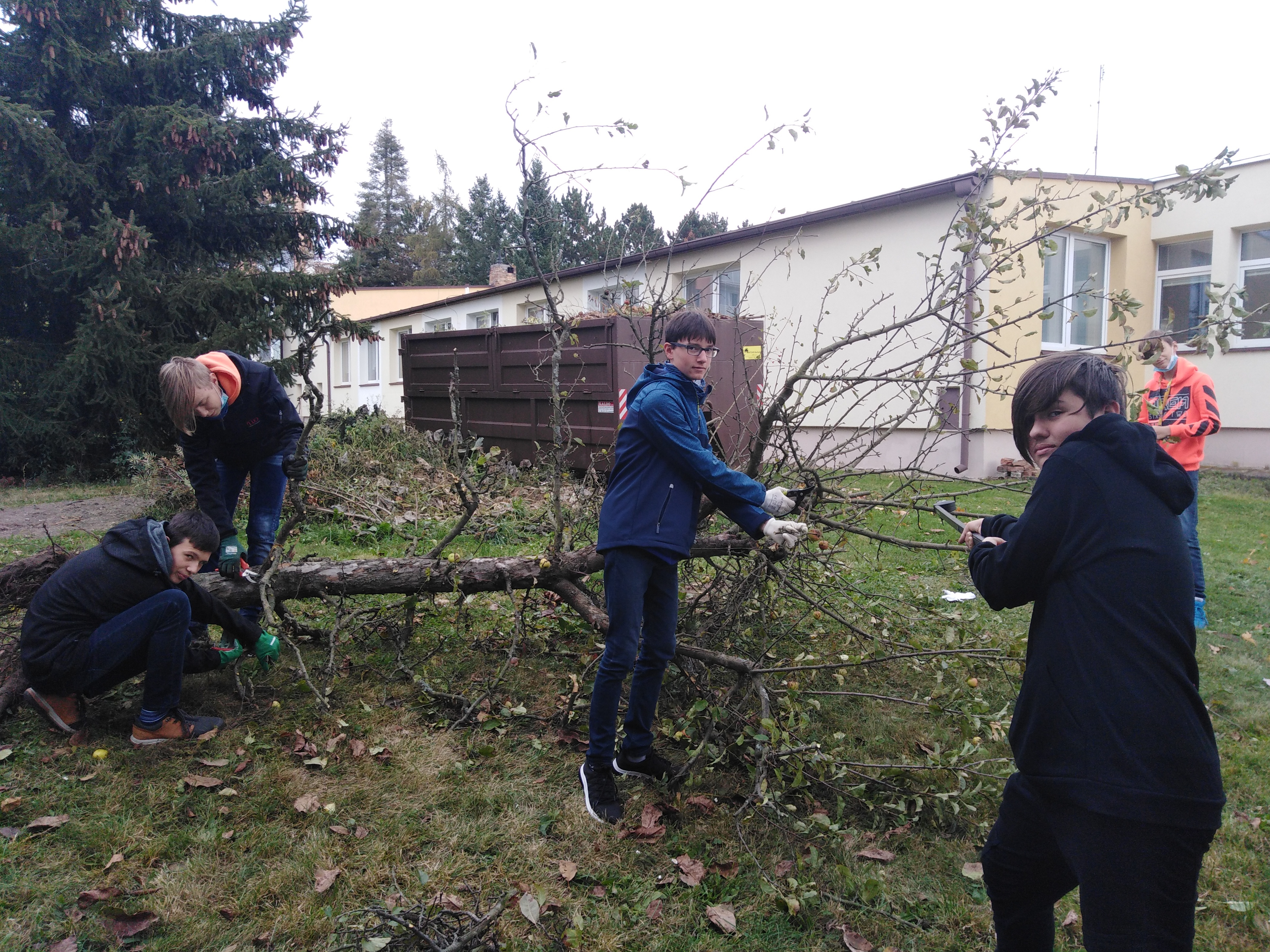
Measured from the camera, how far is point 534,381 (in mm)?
10219

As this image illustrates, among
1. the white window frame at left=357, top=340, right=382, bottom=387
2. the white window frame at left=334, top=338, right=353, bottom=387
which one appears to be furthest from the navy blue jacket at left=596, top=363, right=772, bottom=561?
the white window frame at left=334, top=338, right=353, bottom=387

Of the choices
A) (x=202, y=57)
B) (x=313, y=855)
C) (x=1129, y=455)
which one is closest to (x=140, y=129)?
(x=202, y=57)

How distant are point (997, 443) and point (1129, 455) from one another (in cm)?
981

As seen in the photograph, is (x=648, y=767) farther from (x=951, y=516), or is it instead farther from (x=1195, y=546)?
(x=1195, y=546)

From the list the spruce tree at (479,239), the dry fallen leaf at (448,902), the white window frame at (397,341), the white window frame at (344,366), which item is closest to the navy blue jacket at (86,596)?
the dry fallen leaf at (448,902)

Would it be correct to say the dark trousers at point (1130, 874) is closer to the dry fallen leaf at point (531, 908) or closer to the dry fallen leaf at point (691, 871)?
the dry fallen leaf at point (691, 871)

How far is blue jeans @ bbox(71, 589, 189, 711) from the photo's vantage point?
323 centimetres

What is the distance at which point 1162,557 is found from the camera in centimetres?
157

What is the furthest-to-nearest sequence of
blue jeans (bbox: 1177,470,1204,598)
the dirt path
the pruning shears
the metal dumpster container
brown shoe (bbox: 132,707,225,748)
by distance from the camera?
the metal dumpster container, the dirt path, blue jeans (bbox: 1177,470,1204,598), brown shoe (bbox: 132,707,225,748), the pruning shears

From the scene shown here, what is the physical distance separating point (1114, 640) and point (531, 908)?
1801mm

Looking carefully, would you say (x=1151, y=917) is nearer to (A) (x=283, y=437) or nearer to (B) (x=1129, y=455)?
(B) (x=1129, y=455)

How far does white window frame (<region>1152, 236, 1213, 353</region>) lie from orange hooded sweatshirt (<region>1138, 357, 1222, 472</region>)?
311 inches

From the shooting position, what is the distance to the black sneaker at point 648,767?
312cm

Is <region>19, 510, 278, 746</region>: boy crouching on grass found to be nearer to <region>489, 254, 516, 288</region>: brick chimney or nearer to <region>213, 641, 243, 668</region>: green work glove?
<region>213, 641, 243, 668</region>: green work glove
